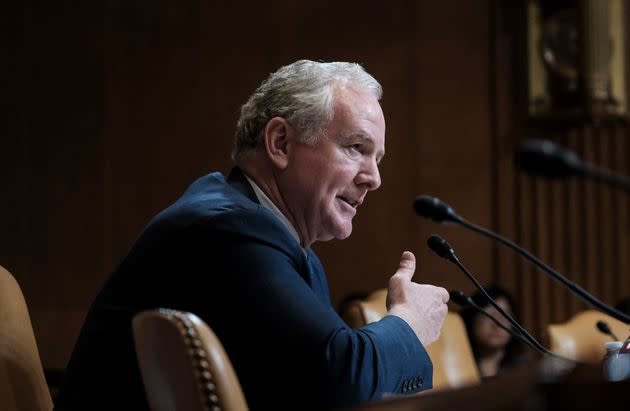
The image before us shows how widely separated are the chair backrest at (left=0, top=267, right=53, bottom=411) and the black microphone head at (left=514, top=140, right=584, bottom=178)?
1248mm

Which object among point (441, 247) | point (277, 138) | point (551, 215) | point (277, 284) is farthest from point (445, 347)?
point (551, 215)

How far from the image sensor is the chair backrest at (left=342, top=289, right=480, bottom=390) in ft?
11.1

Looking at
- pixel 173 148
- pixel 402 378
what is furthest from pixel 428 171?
pixel 402 378

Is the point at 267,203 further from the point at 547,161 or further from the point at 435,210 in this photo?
the point at 547,161

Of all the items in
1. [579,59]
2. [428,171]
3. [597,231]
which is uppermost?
[579,59]

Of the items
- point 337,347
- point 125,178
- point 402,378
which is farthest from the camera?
point 125,178

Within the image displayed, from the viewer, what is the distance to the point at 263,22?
6324mm

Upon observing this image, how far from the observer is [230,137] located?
20.5 ft

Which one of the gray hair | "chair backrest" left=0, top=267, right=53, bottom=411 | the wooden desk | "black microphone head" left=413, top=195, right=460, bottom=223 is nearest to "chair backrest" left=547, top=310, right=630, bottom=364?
the gray hair

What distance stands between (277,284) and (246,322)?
0.34 feet

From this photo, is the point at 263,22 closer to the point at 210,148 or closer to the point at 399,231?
the point at 210,148

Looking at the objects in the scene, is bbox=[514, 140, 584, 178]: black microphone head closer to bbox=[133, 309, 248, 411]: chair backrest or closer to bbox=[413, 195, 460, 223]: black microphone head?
bbox=[133, 309, 248, 411]: chair backrest

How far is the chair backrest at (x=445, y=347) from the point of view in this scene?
11.1 feet

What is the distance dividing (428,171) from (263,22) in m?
1.53
